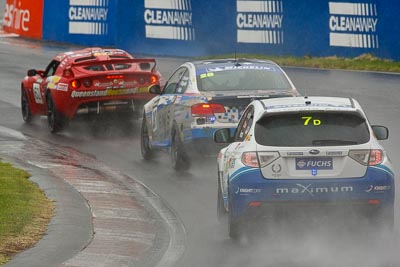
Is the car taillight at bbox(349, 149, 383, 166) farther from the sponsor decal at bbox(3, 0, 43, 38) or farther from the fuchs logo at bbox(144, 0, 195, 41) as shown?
the sponsor decal at bbox(3, 0, 43, 38)

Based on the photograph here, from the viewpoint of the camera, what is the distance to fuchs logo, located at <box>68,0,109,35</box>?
127ft

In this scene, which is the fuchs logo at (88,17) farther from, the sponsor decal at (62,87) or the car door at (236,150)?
the car door at (236,150)

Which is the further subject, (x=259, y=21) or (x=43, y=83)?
(x=259, y=21)

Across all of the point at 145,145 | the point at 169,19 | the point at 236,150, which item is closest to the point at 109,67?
the point at 145,145

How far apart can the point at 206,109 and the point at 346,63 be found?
16204 millimetres

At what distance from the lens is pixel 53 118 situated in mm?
22141

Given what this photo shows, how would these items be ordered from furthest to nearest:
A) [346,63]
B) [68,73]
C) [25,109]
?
1. [346,63]
2. [25,109]
3. [68,73]

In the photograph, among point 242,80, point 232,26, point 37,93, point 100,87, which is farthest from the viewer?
point 232,26

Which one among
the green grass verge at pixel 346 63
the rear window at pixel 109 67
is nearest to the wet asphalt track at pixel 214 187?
the green grass verge at pixel 346 63

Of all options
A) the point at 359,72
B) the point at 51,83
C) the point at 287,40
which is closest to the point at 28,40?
the point at 287,40

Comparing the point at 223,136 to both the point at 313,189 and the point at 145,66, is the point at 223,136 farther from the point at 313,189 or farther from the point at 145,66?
the point at 145,66

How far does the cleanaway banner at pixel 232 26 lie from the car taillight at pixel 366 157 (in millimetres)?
19838

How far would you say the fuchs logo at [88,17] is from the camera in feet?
127

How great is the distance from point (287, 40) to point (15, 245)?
22.8 meters
